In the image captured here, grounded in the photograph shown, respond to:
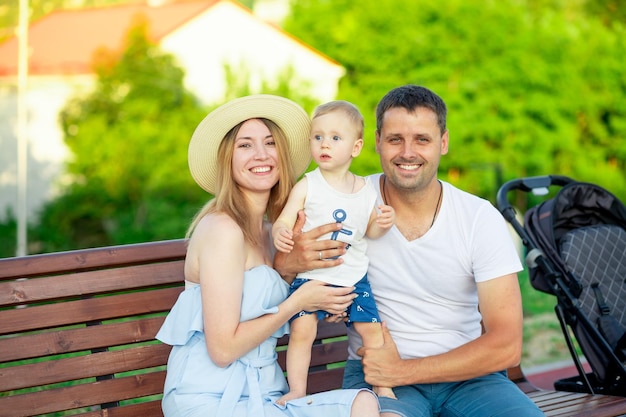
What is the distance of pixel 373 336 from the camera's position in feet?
11.4

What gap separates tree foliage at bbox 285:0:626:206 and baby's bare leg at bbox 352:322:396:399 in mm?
17262

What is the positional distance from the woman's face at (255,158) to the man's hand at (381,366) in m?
0.78

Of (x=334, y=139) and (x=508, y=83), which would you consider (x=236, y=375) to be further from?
(x=508, y=83)

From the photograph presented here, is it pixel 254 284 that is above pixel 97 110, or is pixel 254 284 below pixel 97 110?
below

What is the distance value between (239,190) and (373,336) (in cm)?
79

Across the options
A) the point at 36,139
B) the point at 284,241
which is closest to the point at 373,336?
the point at 284,241

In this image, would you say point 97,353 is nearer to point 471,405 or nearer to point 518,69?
point 471,405

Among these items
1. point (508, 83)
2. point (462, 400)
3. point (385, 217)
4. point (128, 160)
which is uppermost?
point (508, 83)

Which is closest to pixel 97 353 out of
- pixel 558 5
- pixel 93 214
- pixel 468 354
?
pixel 468 354

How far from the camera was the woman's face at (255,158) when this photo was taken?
134 inches

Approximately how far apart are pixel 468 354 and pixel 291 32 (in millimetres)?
27295

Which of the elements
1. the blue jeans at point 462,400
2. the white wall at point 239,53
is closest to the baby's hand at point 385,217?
the blue jeans at point 462,400

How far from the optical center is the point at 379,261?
3.63m

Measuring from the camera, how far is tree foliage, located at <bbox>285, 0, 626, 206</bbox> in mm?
20641
